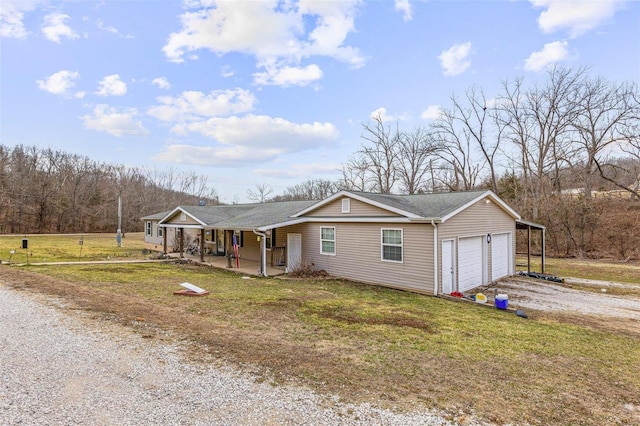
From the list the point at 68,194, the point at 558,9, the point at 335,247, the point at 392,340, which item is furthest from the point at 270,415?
the point at 68,194

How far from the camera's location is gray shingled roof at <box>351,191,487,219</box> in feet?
35.7

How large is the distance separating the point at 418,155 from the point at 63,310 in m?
32.2

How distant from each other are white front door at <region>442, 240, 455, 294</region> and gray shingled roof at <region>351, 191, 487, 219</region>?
1.05 m

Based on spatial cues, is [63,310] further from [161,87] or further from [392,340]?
[161,87]

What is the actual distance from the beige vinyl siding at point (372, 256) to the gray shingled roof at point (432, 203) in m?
0.54

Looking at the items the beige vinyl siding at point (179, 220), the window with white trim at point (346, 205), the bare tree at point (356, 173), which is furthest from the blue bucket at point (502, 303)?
the bare tree at point (356, 173)

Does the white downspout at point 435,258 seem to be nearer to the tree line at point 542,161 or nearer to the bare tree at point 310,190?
the tree line at point 542,161

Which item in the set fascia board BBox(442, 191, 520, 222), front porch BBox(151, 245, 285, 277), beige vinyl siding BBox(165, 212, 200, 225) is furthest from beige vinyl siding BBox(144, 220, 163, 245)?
fascia board BBox(442, 191, 520, 222)

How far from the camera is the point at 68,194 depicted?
41.8 metres

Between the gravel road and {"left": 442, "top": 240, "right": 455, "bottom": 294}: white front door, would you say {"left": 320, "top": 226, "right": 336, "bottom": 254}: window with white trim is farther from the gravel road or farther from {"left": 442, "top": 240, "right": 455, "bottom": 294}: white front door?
the gravel road

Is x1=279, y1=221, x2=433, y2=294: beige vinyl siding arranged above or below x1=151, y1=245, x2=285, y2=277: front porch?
above

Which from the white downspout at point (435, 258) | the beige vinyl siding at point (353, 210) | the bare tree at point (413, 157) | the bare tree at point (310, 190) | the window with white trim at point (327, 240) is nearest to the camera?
the white downspout at point (435, 258)

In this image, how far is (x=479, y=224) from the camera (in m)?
12.7

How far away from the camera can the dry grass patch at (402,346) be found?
410 cm
